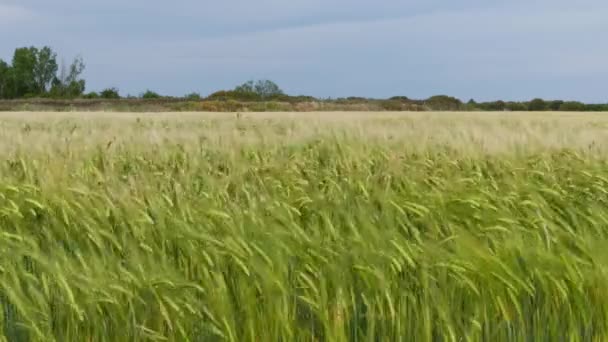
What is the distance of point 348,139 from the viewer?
5.34 meters

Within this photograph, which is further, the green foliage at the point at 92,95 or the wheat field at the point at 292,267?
the green foliage at the point at 92,95

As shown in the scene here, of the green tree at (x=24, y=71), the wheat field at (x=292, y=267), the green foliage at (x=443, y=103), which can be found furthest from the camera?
the green tree at (x=24, y=71)

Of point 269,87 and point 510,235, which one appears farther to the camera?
point 269,87

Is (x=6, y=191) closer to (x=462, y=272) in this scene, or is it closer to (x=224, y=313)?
(x=224, y=313)

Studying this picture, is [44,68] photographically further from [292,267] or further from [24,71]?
[292,267]

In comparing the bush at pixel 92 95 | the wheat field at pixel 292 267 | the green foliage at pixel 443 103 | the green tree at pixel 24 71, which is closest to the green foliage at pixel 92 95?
the bush at pixel 92 95

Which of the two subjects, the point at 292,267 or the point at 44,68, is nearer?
the point at 292,267

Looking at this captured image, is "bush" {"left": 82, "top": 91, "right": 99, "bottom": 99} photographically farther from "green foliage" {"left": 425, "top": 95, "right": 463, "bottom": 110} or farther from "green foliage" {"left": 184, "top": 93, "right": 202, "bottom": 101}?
"green foliage" {"left": 425, "top": 95, "right": 463, "bottom": 110}

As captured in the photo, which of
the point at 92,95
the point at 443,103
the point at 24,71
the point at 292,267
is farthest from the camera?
the point at 24,71

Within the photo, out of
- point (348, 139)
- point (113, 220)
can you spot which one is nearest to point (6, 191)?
point (113, 220)

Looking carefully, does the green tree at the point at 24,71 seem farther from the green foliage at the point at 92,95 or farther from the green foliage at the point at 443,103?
the green foliage at the point at 443,103

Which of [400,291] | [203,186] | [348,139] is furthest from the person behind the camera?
[348,139]

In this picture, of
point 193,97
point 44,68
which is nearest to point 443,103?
point 193,97

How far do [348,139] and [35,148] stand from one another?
88.1 inches
